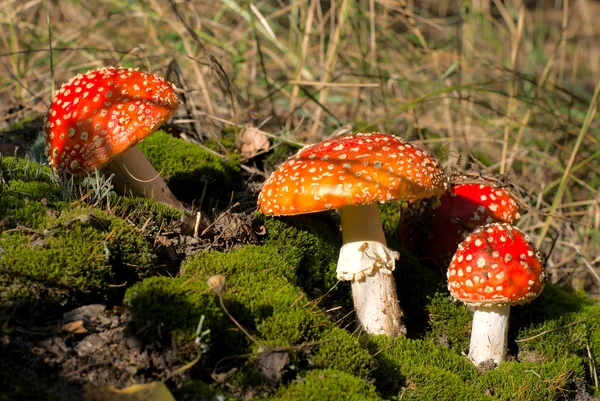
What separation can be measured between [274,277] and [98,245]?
1.02 m

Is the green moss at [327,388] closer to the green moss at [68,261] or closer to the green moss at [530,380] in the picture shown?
the green moss at [530,380]

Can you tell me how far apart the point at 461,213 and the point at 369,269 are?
1052 mm

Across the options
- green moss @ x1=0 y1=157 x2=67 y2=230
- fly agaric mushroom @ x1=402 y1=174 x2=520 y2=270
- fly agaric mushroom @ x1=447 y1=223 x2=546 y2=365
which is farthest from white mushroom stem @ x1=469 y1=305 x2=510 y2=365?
green moss @ x1=0 y1=157 x2=67 y2=230

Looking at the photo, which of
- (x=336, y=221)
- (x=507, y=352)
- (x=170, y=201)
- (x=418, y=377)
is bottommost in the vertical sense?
(x=507, y=352)

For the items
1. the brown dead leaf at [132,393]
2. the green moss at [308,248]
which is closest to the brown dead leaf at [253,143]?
the green moss at [308,248]

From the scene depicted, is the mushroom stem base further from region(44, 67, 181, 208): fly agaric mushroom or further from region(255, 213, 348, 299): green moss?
region(44, 67, 181, 208): fly agaric mushroom

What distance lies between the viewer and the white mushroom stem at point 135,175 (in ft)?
12.0

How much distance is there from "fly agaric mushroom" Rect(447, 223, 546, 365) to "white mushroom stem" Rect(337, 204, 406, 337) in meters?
0.44

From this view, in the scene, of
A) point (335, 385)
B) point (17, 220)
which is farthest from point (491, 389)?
point (17, 220)

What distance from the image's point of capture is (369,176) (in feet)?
9.95

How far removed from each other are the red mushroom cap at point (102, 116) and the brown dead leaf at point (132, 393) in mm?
1364

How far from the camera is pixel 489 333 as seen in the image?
356 cm

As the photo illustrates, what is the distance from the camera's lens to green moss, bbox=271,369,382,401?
2657 millimetres

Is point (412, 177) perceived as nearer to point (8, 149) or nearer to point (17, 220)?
point (17, 220)
